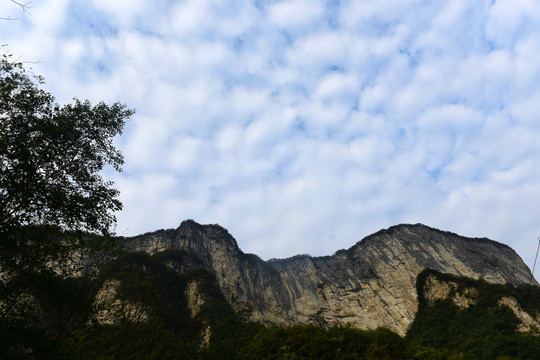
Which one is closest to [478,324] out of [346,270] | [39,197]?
[346,270]

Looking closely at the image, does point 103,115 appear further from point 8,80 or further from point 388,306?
point 388,306

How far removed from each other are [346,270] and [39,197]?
77263mm

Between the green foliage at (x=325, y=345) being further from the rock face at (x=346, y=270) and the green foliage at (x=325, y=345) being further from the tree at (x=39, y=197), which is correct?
the rock face at (x=346, y=270)

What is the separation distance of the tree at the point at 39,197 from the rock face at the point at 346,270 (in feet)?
181

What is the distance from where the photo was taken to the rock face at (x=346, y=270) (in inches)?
2621

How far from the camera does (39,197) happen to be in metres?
10.2

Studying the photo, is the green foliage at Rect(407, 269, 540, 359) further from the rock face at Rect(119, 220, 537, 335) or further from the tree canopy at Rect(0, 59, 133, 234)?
the tree canopy at Rect(0, 59, 133, 234)

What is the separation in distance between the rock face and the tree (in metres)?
55.3

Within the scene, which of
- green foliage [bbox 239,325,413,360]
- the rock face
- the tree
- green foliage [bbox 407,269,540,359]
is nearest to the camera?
the tree

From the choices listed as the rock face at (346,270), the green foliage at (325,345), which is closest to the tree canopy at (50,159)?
the green foliage at (325,345)

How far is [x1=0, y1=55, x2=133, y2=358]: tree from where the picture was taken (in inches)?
360

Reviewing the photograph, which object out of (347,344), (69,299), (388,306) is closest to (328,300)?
(388,306)

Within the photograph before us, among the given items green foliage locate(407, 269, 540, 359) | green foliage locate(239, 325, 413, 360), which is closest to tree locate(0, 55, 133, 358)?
green foliage locate(239, 325, 413, 360)

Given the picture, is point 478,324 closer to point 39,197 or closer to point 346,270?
point 346,270
